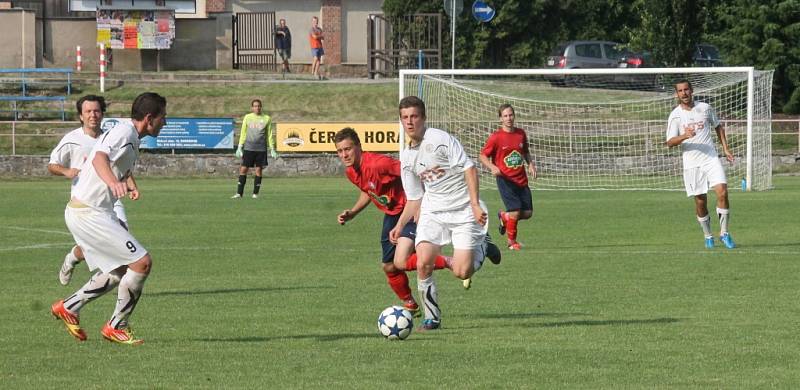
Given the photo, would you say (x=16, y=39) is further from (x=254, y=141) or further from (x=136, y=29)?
(x=254, y=141)

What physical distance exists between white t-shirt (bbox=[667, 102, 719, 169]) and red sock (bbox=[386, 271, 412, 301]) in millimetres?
7064

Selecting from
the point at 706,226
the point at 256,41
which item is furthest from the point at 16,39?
the point at 706,226

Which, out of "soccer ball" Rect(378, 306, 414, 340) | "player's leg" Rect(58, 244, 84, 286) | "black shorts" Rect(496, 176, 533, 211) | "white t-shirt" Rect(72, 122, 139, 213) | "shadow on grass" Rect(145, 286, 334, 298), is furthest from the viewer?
"black shorts" Rect(496, 176, 533, 211)

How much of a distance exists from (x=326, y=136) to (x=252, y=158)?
9186 mm

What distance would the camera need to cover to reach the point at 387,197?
10.8 meters

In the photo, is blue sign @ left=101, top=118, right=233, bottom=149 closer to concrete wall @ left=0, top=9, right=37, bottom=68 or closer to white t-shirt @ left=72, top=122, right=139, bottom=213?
concrete wall @ left=0, top=9, right=37, bottom=68

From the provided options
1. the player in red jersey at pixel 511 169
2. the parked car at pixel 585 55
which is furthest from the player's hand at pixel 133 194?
the parked car at pixel 585 55

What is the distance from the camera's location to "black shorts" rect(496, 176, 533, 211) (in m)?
17.3

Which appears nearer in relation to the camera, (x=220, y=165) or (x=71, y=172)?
(x=71, y=172)

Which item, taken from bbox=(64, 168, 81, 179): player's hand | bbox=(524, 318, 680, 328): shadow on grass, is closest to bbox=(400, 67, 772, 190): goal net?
bbox=(64, 168, 81, 179): player's hand

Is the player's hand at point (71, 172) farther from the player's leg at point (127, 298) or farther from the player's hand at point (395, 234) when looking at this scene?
the player's hand at point (395, 234)

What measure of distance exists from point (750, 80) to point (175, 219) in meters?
12.8

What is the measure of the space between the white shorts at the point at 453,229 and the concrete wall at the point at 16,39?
3906cm

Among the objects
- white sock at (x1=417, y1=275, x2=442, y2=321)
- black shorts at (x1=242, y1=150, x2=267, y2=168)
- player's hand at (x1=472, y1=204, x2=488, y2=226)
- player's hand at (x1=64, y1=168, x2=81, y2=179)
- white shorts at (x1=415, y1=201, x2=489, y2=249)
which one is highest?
player's hand at (x1=64, y1=168, x2=81, y2=179)
